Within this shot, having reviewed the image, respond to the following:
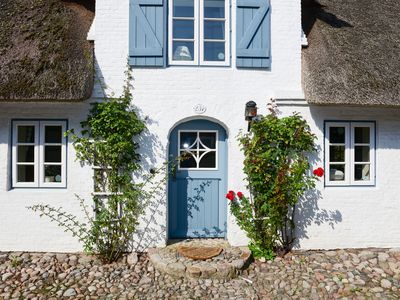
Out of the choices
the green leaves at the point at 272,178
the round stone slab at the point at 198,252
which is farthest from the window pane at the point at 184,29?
the round stone slab at the point at 198,252

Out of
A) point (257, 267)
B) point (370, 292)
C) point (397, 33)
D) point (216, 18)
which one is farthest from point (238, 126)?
point (397, 33)

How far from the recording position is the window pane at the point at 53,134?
5.02 m

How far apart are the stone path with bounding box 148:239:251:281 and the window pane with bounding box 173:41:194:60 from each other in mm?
3163

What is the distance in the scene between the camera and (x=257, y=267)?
15.0 ft

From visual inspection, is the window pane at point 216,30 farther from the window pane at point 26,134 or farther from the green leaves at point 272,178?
the window pane at point 26,134

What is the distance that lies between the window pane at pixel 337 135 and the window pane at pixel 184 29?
116 inches

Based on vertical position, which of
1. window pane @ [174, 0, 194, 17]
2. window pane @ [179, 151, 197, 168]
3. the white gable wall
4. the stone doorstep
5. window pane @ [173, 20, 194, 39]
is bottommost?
the stone doorstep

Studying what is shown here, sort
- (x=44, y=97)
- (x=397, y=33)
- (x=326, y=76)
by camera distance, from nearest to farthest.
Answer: (x=44, y=97), (x=326, y=76), (x=397, y=33)

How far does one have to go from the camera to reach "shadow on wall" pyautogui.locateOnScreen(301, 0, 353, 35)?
559cm

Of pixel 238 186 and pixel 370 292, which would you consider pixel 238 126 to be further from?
pixel 370 292

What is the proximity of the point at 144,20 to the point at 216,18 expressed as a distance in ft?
3.98

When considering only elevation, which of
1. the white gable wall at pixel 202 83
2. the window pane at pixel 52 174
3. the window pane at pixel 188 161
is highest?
the white gable wall at pixel 202 83

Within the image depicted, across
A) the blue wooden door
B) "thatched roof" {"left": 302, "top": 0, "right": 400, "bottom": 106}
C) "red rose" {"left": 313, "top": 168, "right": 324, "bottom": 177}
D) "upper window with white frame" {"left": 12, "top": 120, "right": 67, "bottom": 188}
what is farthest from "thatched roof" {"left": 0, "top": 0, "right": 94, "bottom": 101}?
"red rose" {"left": 313, "top": 168, "right": 324, "bottom": 177}

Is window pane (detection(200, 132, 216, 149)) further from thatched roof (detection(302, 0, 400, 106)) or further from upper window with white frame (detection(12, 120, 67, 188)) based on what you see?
upper window with white frame (detection(12, 120, 67, 188))
